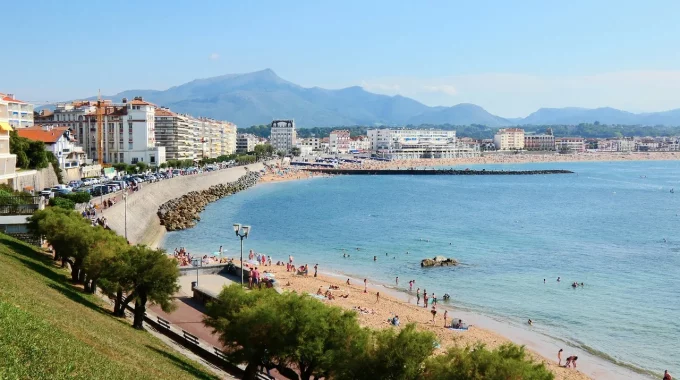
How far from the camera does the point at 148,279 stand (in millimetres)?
16562

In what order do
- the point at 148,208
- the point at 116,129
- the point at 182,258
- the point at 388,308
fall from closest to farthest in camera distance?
the point at 388,308
the point at 182,258
the point at 148,208
the point at 116,129

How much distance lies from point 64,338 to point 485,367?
6.45 metres

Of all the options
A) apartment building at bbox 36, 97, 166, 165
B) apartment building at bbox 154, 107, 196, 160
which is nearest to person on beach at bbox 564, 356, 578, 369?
apartment building at bbox 36, 97, 166, 165

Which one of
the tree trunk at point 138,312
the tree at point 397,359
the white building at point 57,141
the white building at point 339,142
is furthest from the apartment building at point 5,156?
the white building at point 339,142

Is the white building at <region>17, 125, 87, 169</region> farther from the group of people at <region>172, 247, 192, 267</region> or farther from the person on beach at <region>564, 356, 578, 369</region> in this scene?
the person on beach at <region>564, 356, 578, 369</region>

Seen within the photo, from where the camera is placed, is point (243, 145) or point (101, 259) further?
point (243, 145)

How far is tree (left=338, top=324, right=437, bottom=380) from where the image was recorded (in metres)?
10.8

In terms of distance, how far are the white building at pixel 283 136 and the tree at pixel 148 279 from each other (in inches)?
5666

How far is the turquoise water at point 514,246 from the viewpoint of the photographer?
24.5 metres

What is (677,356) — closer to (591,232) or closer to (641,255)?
(641,255)

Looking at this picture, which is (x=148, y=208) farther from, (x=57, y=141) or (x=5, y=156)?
(x=5, y=156)

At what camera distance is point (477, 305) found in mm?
26203

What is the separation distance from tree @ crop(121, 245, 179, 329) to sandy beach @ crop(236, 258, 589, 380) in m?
7.04

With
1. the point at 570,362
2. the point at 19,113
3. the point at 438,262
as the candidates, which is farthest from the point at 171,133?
the point at 570,362
